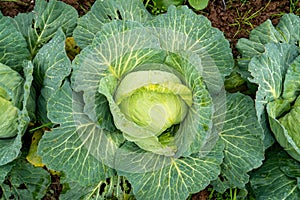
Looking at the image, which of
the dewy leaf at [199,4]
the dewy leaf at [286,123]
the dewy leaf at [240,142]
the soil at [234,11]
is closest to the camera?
the dewy leaf at [286,123]

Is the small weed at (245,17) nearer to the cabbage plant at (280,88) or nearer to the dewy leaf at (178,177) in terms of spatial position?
the cabbage plant at (280,88)

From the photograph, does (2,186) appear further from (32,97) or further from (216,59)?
(216,59)

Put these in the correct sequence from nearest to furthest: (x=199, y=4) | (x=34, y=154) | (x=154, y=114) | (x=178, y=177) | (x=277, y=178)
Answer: (x=154, y=114) < (x=178, y=177) < (x=277, y=178) < (x=34, y=154) < (x=199, y=4)

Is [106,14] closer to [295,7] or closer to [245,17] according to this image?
[245,17]

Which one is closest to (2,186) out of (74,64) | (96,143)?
(96,143)

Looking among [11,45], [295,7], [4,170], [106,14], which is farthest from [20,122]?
[295,7]

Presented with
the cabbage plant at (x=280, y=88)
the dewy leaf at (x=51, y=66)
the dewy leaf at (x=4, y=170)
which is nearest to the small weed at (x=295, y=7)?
the cabbage plant at (x=280, y=88)
